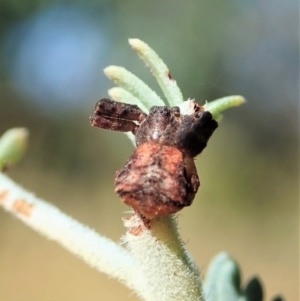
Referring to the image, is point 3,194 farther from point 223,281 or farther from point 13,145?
point 223,281

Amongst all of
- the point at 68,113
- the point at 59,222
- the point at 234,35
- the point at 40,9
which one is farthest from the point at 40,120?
the point at 59,222

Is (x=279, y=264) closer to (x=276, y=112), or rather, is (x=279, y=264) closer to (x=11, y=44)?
(x=276, y=112)

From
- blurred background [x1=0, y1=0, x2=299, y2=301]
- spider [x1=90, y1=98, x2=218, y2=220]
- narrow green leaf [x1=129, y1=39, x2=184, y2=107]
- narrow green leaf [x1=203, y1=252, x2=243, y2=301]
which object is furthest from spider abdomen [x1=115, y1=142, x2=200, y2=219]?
blurred background [x1=0, y1=0, x2=299, y2=301]

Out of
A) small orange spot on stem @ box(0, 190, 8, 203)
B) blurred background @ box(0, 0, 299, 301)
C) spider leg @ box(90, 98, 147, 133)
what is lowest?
small orange spot on stem @ box(0, 190, 8, 203)

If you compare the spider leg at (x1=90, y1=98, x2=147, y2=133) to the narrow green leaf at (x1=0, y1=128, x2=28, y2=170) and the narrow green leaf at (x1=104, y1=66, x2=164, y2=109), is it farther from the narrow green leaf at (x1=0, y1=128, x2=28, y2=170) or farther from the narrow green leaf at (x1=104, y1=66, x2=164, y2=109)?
the narrow green leaf at (x1=0, y1=128, x2=28, y2=170)

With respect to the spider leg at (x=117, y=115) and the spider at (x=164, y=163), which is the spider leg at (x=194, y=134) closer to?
the spider at (x=164, y=163)

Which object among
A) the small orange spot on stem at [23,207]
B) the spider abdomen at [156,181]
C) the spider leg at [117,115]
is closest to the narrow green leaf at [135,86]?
the spider leg at [117,115]
